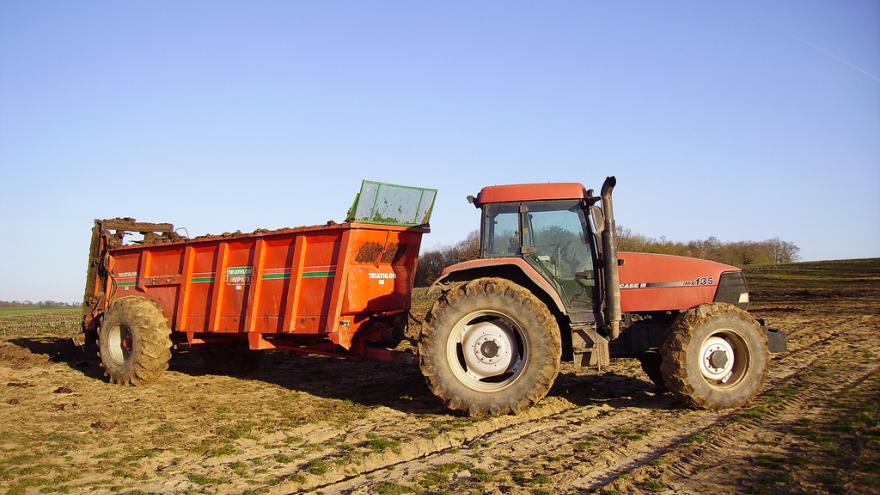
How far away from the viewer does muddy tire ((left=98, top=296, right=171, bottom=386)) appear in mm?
9570

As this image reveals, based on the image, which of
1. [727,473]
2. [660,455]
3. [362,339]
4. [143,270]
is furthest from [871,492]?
[143,270]

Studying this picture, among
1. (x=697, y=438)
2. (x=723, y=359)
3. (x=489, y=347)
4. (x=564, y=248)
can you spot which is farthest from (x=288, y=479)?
(x=723, y=359)

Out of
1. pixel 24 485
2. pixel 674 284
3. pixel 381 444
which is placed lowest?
pixel 24 485

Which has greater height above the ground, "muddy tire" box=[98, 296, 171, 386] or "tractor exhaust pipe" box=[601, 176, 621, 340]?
"tractor exhaust pipe" box=[601, 176, 621, 340]

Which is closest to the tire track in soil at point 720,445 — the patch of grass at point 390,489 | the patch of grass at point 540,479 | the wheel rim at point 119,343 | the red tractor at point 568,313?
the patch of grass at point 540,479

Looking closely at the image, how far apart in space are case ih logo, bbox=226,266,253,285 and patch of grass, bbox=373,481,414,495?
4.90 meters

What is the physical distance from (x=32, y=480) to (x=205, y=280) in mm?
4612

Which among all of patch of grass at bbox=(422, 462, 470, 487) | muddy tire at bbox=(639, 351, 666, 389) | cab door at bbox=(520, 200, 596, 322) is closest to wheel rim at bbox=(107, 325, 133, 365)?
cab door at bbox=(520, 200, 596, 322)

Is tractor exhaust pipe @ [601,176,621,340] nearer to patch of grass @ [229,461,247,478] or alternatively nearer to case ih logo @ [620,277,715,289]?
case ih logo @ [620,277,715,289]

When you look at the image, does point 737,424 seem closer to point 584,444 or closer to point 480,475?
point 584,444

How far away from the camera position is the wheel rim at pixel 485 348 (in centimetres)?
710

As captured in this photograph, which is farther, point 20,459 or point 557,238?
point 557,238

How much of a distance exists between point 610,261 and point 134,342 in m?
6.91

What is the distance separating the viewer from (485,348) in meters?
7.18
